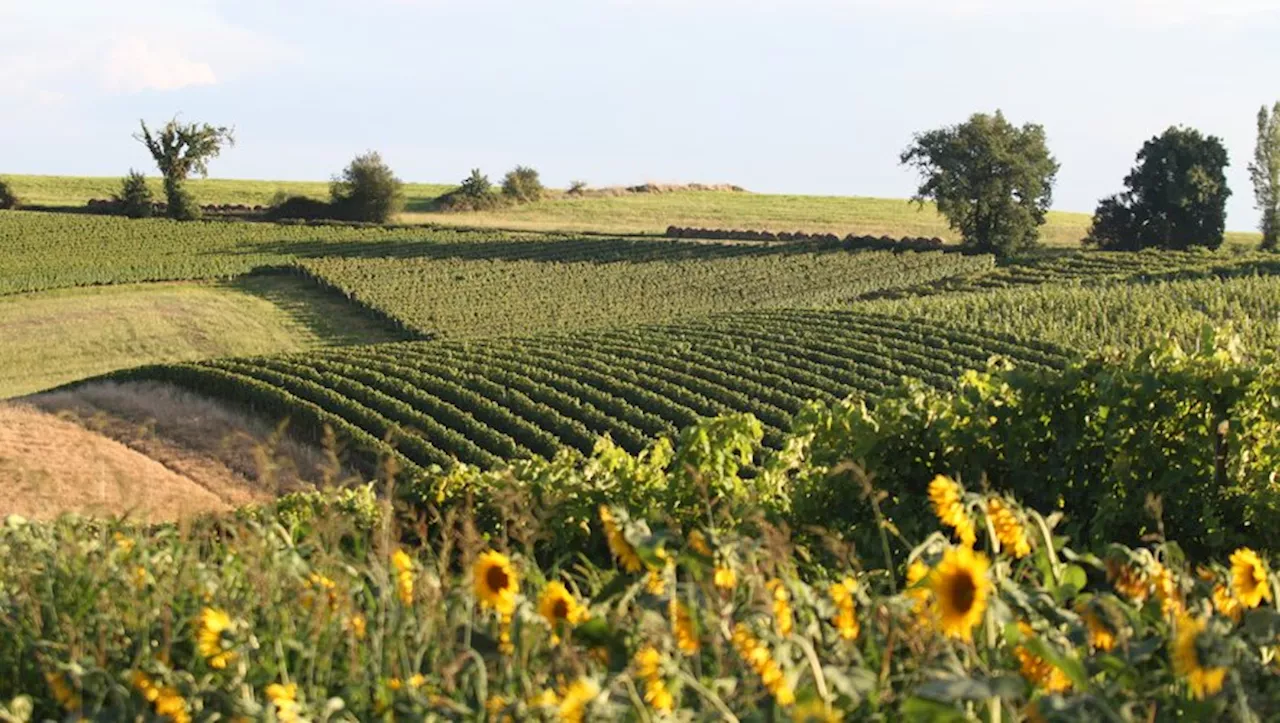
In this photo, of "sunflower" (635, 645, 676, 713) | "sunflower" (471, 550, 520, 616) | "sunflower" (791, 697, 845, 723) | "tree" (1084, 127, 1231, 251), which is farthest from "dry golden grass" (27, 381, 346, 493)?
"tree" (1084, 127, 1231, 251)

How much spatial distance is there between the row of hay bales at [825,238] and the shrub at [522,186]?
46.8 ft

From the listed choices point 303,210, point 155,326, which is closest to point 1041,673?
point 155,326

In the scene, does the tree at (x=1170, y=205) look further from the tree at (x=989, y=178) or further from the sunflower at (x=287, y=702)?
the sunflower at (x=287, y=702)

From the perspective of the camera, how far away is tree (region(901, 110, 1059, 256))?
225 ft

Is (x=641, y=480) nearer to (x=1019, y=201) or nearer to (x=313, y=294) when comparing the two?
(x=313, y=294)

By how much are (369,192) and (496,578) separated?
74.6m

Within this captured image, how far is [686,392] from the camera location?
32.7 meters

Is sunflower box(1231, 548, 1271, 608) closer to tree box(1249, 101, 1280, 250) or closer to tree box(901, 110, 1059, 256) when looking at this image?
tree box(901, 110, 1059, 256)

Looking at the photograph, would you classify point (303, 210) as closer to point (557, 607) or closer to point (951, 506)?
point (951, 506)

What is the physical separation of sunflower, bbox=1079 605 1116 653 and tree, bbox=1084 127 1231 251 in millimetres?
68936

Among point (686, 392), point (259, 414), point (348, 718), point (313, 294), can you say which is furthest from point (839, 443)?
point (313, 294)

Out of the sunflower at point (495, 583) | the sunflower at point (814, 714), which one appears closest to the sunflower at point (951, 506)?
the sunflower at point (814, 714)

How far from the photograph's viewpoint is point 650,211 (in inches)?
3455

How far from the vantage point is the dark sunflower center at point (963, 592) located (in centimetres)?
448
